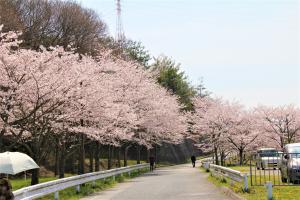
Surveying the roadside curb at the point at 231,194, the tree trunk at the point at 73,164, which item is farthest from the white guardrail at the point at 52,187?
the tree trunk at the point at 73,164

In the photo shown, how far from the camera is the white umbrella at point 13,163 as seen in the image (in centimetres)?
1169

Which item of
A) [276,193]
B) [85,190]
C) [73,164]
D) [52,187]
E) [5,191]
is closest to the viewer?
[5,191]

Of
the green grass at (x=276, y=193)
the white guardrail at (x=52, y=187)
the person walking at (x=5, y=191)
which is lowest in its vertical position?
the green grass at (x=276, y=193)

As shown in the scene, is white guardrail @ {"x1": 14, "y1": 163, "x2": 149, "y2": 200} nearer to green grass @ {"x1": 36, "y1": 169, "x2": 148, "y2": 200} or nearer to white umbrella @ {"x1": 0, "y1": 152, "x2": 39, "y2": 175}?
green grass @ {"x1": 36, "y1": 169, "x2": 148, "y2": 200}

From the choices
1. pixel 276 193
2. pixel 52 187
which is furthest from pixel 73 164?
pixel 276 193

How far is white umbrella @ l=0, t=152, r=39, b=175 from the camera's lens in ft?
38.3

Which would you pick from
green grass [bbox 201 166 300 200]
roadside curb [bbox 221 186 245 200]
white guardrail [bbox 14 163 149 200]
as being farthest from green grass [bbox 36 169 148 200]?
green grass [bbox 201 166 300 200]

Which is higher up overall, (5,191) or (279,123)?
(279,123)

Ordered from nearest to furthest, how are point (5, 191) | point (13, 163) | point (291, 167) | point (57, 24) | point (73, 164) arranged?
point (5, 191)
point (13, 163)
point (291, 167)
point (73, 164)
point (57, 24)

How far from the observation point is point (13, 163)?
39.0ft

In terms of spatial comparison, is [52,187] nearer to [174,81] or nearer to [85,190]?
[85,190]

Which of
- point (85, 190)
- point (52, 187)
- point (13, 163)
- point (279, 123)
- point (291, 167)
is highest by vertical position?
point (279, 123)

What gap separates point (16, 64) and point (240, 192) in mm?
10936

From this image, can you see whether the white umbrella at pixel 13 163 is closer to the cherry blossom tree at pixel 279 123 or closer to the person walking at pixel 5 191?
the person walking at pixel 5 191
